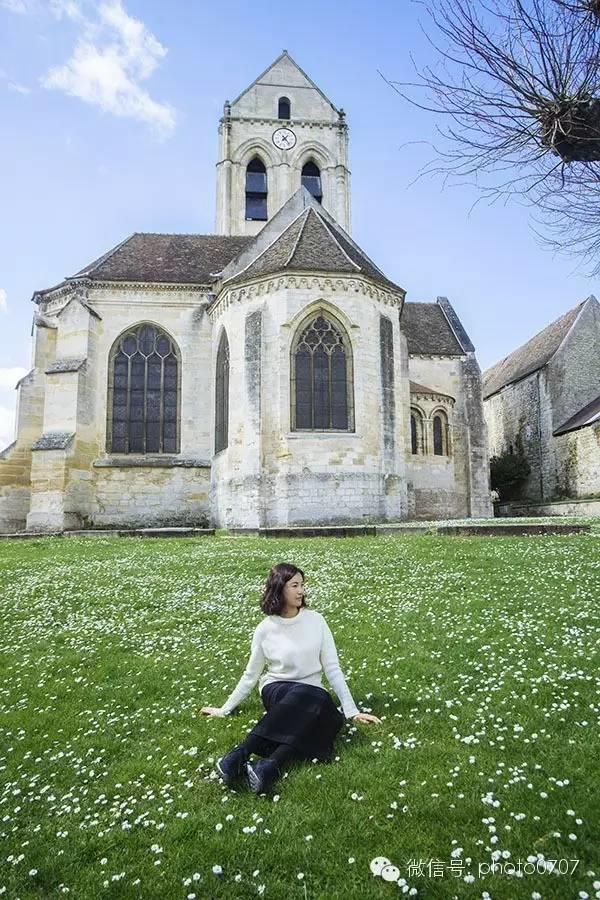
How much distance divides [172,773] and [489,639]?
3294 millimetres

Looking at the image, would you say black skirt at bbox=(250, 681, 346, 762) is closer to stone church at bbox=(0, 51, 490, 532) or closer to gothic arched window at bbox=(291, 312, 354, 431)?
stone church at bbox=(0, 51, 490, 532)

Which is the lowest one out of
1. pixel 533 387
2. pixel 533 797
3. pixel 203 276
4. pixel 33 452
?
pixel 533 797

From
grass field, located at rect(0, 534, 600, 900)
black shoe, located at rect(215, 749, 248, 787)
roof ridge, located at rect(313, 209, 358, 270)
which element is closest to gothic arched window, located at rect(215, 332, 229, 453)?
roof ridge, located at rect(313, 209, 358, 270)

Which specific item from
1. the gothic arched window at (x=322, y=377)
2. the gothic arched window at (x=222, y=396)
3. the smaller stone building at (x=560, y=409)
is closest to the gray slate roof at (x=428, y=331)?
the smaller stone building at (x=560, y=409)

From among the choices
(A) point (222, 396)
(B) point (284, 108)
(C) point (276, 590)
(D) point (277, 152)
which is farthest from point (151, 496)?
(B) point (284, 108)

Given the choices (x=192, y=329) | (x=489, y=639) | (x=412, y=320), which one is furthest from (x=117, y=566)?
(x=412, y=320)

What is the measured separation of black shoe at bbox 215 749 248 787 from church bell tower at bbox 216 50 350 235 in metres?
31.0

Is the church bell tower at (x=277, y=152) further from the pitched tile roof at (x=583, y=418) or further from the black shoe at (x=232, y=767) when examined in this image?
the black shoe at (x=232, y=767)

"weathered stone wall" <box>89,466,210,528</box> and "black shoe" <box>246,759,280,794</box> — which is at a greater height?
"weathered stone wall" <box>89,466,210,528</box>

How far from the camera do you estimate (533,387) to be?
3472cm

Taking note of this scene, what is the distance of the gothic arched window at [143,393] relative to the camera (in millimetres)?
22562

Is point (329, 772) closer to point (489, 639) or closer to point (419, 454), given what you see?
point (489, 639)

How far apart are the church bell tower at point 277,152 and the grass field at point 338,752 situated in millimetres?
28006

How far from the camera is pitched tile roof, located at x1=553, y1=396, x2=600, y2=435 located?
29328 mm
